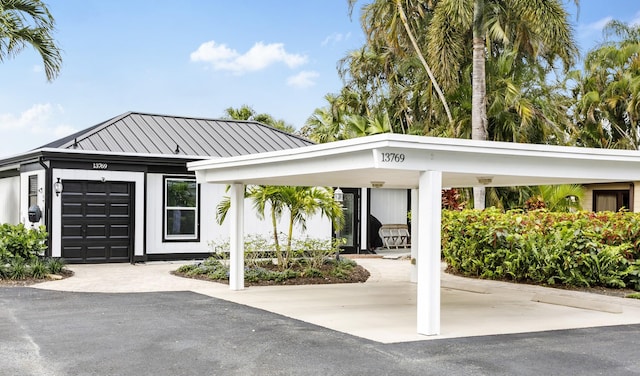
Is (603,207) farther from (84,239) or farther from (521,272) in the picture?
(84,239)

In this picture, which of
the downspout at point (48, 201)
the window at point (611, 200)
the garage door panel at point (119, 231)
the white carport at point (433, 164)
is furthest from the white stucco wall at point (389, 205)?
the white carport at point (433, 164)

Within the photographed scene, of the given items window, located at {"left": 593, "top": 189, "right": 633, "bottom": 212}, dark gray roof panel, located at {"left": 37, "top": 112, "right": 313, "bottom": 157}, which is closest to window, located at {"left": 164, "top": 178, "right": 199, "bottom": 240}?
dark gray roof panel, located at {"left": 37, "top": 112, "right": 313, "bottom": 157}

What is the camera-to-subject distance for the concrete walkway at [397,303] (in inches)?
339

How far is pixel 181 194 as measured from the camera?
1712 cm

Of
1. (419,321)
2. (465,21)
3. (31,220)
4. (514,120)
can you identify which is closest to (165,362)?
(419,321)

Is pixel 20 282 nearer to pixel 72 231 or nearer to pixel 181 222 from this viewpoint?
pixel 72 231

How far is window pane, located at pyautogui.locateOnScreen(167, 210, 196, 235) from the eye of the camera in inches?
670

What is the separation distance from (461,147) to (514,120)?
1301cm

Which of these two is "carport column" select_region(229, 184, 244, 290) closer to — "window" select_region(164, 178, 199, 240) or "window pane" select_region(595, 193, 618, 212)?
"window" select_region(164, 178, 199, 240)

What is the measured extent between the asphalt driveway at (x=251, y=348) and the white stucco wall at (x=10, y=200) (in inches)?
396

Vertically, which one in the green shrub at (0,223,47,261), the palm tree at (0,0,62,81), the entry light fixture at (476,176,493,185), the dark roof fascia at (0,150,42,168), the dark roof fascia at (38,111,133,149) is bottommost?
the green shrub at (0,223,47,261)

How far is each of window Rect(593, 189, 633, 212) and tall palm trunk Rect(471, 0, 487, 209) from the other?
25.4 ft

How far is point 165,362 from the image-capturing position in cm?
646

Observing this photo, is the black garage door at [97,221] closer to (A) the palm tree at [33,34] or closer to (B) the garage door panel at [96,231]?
(B) the garage door panel at [96,231]
